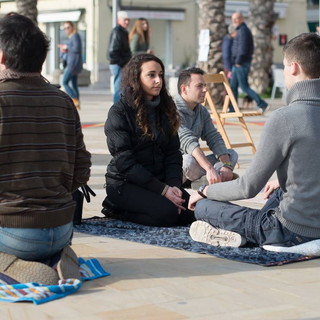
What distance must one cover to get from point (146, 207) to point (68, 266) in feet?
7.07

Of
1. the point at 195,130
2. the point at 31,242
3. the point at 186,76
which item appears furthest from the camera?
the point at 195,130

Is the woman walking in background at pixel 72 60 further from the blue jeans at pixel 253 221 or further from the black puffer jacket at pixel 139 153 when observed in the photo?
the blue jeans at pixel 253 221

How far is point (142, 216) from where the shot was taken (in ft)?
24.0

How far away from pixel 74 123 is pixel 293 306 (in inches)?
61.8

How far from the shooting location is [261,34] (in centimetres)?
2791

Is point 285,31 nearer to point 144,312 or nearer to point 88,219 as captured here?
point 88,219

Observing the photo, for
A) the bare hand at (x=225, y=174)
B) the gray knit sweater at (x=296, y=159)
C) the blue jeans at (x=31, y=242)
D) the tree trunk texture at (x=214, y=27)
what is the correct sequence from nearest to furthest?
1. the blue jeans at (x=31, y=242)
2. the gray knit sweater at (x=296, y=159)
3. the bare hand at (x=225, y=174)
4. the tree trunk texture at (x=214, y=27)

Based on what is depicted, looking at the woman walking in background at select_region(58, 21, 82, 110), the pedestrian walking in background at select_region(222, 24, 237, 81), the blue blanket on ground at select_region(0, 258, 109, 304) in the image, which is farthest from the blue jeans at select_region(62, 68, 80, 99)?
the blue blanket on ground at select_region(0, 258, 109, 304)

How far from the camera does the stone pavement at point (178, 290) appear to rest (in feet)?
15.1

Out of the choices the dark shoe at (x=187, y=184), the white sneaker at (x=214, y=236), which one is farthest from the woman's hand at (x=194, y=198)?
the dark shoe at (x=187, y=184)

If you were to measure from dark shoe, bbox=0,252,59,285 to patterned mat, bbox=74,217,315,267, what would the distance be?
1.38 m

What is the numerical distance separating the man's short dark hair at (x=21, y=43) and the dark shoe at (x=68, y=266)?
39.5 inches

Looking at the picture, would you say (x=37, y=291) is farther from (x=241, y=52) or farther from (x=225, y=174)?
(x=241, y=52)

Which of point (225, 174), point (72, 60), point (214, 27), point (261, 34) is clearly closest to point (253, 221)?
point (225, 174)
